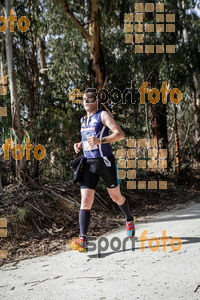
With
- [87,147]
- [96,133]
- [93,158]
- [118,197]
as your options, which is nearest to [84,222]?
[118,197]

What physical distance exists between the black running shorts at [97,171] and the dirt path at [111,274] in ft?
2.68

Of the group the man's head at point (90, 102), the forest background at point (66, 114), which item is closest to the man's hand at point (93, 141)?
the man's head at point (90, 102)

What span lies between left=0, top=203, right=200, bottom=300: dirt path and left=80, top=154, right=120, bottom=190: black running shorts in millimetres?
817

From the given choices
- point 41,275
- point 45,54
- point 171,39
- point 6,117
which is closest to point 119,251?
point 41,275

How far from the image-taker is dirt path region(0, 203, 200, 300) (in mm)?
2794

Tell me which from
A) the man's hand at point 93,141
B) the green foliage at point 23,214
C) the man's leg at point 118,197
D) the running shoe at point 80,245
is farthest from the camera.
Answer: the green foliage at point 23,214

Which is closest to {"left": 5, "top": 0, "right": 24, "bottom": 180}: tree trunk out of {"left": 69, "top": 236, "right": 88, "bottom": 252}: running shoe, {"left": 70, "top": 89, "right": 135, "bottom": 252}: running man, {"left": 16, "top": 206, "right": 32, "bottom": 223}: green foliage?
{"left": 16, "top": 206, "right": 32, "bottom": 223}: green foliage

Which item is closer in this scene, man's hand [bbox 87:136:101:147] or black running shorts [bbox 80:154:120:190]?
man's hand [bbox 87:136:101:147]

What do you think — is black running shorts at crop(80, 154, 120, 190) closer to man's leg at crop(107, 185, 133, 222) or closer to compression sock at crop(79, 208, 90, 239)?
man's leg at crop(107, 185, 133, 222)

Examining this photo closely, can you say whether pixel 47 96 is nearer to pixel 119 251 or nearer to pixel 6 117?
pixel 6 117

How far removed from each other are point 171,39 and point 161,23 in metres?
0.50

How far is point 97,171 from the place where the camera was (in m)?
4.09

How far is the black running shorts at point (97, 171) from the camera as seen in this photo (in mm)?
4062

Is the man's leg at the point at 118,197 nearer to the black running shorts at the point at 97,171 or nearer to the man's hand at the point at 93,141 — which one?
the black running shorts at the point at 97,171
